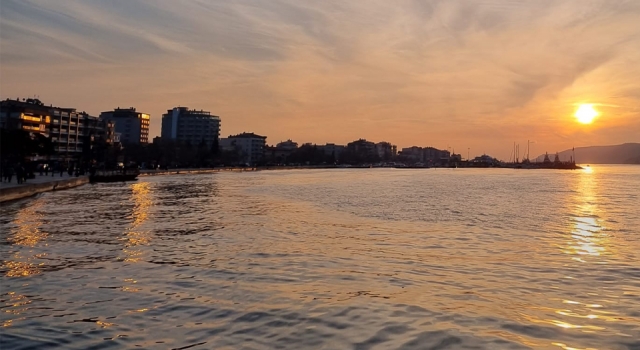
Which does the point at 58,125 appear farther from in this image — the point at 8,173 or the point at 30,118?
the point at 8,173

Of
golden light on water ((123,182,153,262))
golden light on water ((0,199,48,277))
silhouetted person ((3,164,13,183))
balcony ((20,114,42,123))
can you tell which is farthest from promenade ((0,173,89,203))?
balcony ((20,114,42,123))

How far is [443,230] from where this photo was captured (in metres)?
18.8

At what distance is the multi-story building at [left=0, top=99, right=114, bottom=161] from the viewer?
331ft

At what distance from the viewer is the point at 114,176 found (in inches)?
2557

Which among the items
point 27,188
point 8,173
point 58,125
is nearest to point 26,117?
point 58,125

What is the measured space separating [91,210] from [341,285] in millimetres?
19884

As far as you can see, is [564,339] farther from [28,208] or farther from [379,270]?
[28,208]

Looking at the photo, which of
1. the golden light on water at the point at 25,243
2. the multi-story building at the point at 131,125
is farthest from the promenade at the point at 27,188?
the multi-story building at the point at 131,125

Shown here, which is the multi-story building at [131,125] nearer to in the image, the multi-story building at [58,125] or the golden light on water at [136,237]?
the multi-story building at [58,125]

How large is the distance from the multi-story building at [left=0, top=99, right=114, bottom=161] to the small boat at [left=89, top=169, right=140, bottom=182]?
3438 centimetres

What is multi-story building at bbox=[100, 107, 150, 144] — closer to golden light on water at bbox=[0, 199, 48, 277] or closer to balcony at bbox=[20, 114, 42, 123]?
balcony at bbox=[20, 114, 42, 123]

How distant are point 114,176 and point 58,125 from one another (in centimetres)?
6347

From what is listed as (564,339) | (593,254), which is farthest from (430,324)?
(593,254)

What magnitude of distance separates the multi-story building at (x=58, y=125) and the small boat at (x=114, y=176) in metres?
34.4
